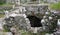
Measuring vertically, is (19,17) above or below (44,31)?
above

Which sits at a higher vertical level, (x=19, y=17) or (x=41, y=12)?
(x=19, y=17)

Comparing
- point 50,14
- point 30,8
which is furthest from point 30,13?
point 50,14

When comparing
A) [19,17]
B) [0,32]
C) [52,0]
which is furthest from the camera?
[52,0]

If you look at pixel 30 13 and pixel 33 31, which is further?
pixel 30 13

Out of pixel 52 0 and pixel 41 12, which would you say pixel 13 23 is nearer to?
pixel 41 12

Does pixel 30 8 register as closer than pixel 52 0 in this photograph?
Yes

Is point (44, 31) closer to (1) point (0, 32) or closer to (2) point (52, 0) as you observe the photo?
(1) point (0, 32)

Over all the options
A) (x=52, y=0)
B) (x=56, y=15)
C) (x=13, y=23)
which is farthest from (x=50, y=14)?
(x=52, y=0)

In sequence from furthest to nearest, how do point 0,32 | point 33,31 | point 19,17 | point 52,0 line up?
1. point 52,0
2. point 33,31
3. point 19,17
4. point 0,32

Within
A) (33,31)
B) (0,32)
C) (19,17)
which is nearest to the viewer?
(0,32)
